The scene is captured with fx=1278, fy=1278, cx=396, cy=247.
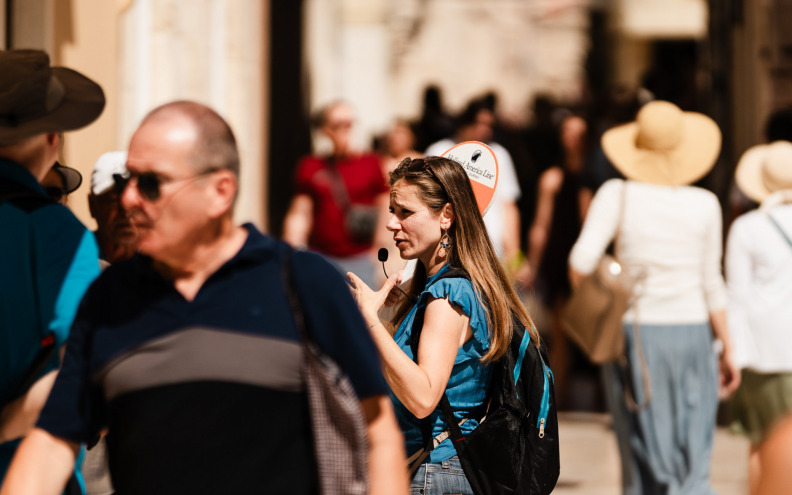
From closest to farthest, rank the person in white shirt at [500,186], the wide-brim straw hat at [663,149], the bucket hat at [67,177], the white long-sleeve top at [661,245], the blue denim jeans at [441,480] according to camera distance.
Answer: the blue denim jeans at [441,480] < the bucket hat at [67,177] < the white long-sleeve top at [661,245] < the wide-brim straw hat at [663,149] < the person in white shirt at [500,186]

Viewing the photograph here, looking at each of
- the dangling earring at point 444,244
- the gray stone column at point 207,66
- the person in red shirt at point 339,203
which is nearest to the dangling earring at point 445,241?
the dangling earring at point 444,244

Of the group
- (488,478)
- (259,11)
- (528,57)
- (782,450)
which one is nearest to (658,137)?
(488,478)

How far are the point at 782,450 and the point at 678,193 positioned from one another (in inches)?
180

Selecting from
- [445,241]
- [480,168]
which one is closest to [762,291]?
[480,168]

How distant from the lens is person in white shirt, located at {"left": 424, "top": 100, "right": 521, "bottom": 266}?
8766 millimetres

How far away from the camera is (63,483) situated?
262 centimetres

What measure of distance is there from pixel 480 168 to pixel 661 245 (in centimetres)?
215

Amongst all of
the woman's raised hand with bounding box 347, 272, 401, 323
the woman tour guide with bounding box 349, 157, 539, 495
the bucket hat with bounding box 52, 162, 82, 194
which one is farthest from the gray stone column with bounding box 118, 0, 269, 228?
the woman's raised hand with bounding box 347, 272, 401, 323

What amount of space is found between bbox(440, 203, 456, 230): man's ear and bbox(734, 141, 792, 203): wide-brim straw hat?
2.96 meters

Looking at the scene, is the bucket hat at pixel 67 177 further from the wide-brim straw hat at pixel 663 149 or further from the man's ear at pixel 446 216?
the wide-brim straw hat at pixel 663 149

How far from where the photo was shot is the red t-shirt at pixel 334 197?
9.43 meters

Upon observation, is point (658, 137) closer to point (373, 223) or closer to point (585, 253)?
point (585, 253)

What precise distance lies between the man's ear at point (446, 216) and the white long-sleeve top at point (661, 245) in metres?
2.44

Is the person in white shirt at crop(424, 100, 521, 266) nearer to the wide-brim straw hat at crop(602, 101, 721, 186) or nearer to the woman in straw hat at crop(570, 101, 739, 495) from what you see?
the wide-brim straw hat at crop(602, 101, 721, 186)
